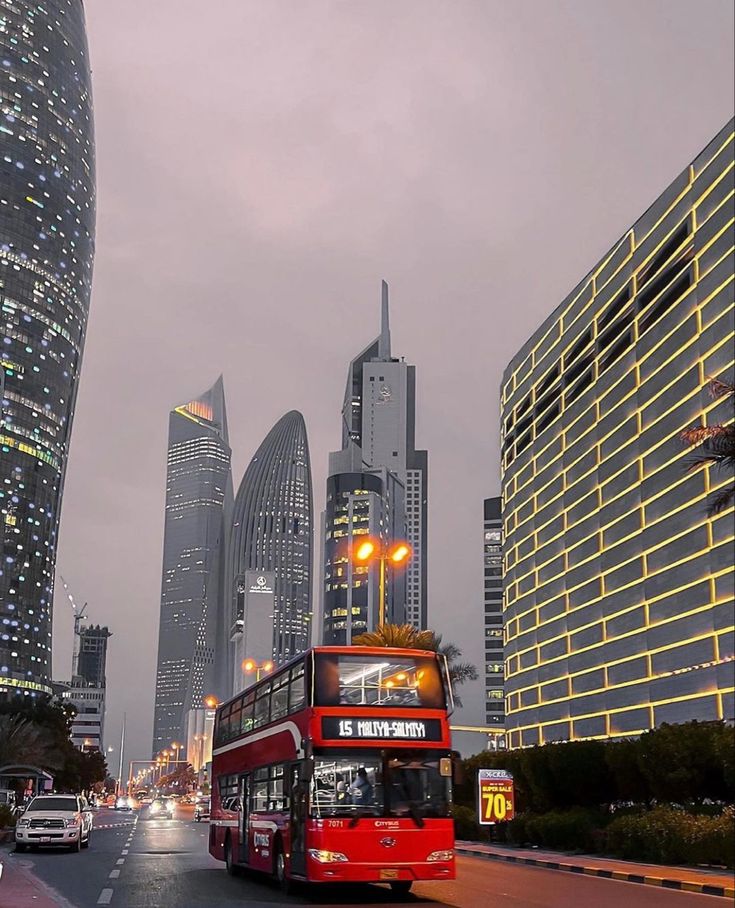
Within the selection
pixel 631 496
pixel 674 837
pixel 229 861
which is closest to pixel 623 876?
pixel 674 837

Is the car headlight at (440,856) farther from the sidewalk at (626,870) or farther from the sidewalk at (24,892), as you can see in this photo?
the sidewalk at (24,892)

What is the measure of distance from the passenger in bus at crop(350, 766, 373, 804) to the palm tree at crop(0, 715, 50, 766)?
87.1 m

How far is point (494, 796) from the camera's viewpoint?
120ft

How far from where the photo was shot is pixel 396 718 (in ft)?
64.6

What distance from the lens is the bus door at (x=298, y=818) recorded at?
19466mm

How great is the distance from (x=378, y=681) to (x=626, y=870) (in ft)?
33.2

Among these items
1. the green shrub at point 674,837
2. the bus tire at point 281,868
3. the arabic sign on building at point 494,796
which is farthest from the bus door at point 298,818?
the arabic sign on building at point 494,796

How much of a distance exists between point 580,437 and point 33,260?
128 metres

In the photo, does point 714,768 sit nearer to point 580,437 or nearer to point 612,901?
point 612,901

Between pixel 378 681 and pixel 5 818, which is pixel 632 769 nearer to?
pixel 378 681

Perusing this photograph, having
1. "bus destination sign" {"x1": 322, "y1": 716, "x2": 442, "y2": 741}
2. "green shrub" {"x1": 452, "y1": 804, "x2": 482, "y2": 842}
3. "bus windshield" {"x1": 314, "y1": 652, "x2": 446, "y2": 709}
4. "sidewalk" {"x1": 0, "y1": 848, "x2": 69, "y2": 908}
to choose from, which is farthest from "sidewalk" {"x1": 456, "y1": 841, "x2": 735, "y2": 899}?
"sidewalk" {"x1": 0, "y1": 848, "x2": 69, "y2": 908}

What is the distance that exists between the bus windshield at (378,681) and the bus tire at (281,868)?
3.81 meters

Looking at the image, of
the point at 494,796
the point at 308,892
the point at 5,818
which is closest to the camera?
the point at 308,892

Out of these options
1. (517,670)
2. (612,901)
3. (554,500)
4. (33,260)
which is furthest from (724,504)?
(33,260)
